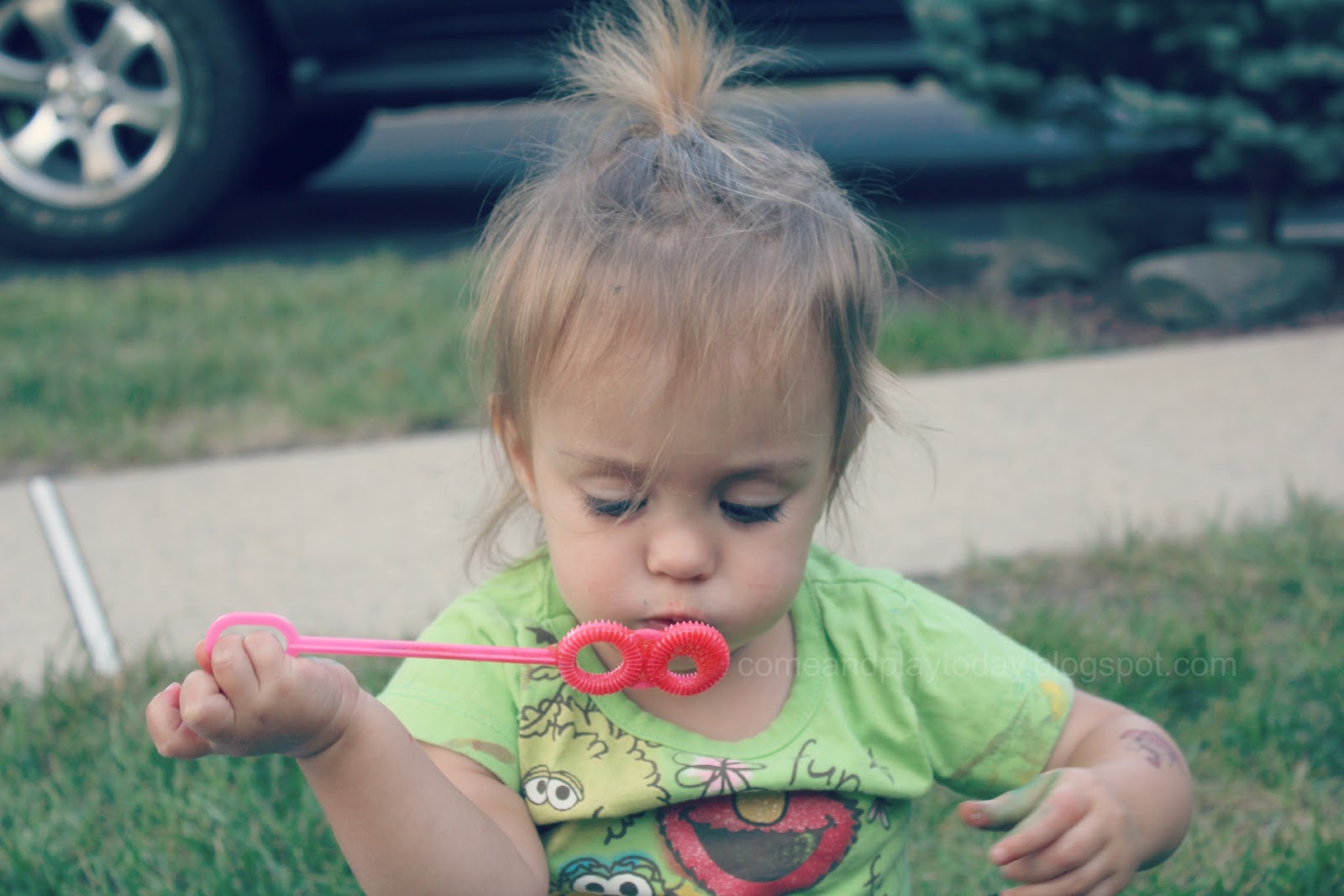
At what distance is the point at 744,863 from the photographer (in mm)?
1445

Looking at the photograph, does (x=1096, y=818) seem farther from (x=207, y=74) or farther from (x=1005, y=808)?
(x=207, y=74)

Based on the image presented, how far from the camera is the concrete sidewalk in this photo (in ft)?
7.85

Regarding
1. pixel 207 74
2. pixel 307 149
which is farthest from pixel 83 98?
pixel 307 149

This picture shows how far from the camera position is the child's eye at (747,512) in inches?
53.9

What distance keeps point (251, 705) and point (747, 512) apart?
48 centimetres

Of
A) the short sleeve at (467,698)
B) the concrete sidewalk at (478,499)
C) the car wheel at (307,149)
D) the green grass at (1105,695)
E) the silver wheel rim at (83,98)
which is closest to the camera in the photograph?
the short sleeve at (467,698)

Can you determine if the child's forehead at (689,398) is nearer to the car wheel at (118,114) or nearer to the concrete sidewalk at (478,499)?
the concrete sidewalk at (478,499)

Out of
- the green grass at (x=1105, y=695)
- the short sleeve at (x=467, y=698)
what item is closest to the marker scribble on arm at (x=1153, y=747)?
the green grass at (x=1105, y=695)

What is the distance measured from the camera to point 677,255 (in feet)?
4.49

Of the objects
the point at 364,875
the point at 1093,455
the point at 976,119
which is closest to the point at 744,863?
the point at 364,875

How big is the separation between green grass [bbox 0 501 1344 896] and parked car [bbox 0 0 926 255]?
7.29 ft

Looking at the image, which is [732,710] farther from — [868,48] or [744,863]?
[868,48]

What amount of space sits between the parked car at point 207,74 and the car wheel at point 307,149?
0.89m

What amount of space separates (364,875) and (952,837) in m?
0.89
